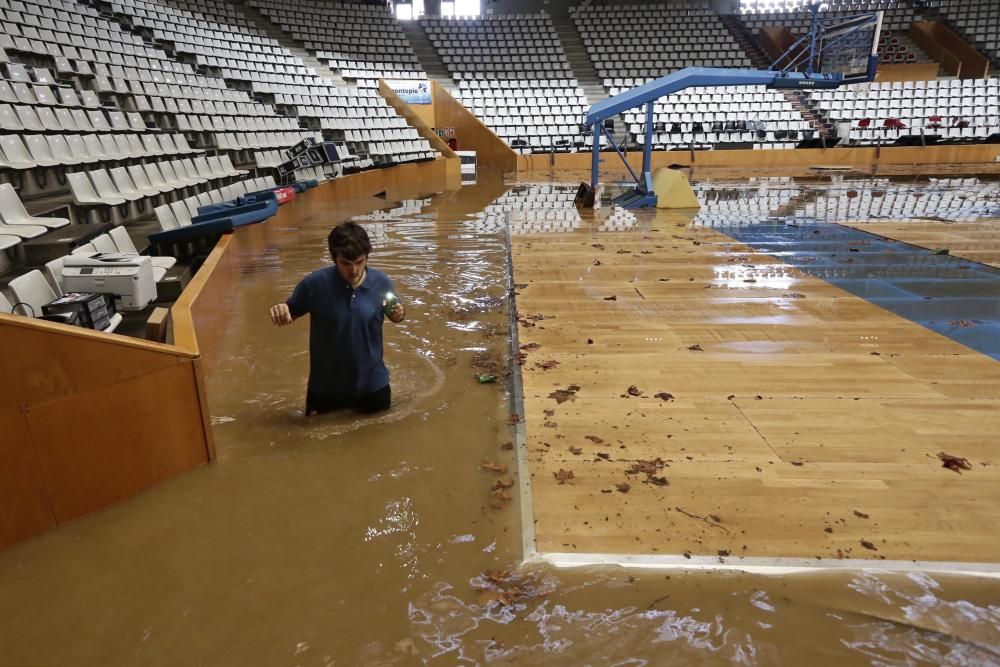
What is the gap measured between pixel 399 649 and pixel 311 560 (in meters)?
0.52

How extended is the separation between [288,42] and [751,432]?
1992 centimetres

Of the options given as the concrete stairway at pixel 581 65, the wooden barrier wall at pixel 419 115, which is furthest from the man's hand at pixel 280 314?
the concrete stairway at pixel 581 65

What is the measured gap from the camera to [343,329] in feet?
9.54

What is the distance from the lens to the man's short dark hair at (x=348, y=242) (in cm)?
269

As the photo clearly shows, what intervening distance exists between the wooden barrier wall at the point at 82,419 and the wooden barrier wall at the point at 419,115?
49.1 feet

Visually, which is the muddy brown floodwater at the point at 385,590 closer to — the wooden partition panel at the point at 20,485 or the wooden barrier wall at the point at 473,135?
the wooden partition panel at the point at 20,485

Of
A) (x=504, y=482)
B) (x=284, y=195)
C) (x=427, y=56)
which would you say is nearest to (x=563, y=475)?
(x=504, y=482)

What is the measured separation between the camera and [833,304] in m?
4.85

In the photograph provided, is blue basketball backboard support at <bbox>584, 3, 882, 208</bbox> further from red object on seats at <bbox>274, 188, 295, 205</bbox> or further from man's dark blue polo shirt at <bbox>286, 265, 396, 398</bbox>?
man's dark blue polo shirt at <bbox>286, 265, 396, 398</bbox>

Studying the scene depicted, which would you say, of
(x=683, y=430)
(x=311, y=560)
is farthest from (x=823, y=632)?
(x=311, y=560)

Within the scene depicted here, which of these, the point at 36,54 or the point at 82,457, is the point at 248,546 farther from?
the point at 36,54

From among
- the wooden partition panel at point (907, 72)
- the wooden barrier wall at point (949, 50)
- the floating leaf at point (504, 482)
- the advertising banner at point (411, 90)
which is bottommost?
the floating leaf at point (504, 482)

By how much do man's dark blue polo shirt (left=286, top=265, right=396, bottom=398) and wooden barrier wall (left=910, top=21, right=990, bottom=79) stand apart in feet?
90.6

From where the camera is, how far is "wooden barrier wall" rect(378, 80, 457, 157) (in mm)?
17422
